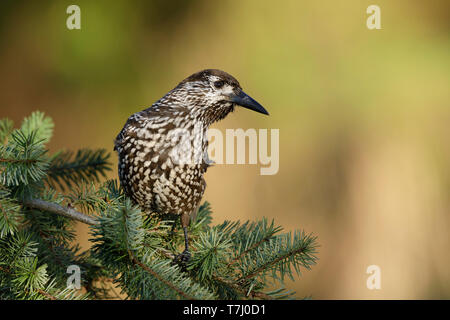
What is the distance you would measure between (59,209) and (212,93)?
1.02m

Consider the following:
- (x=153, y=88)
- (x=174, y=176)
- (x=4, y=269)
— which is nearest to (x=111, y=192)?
(x=174, y=176)

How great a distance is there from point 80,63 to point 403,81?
9.19ft

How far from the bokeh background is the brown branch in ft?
6.84

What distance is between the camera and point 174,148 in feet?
7.52

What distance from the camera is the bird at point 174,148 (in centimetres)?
226

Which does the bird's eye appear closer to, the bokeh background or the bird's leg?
the bird's leg

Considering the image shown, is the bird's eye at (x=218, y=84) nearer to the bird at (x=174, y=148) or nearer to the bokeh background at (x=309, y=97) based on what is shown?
the bird at (x=174, y=148)

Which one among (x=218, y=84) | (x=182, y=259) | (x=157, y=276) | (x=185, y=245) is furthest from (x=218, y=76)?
(x=157, y=276)

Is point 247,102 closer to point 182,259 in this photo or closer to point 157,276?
point 182,259

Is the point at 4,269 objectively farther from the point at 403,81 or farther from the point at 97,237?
the point at 403,81

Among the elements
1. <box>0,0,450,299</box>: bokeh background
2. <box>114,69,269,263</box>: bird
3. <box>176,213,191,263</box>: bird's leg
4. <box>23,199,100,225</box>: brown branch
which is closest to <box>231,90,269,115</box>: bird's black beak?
<box>114,69,269,263</box>: bird

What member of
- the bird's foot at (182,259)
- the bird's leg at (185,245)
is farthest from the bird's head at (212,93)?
the bird's foot at (182,259)

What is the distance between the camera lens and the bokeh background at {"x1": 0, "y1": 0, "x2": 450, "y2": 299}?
3.96 metres

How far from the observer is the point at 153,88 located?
13.7ft
